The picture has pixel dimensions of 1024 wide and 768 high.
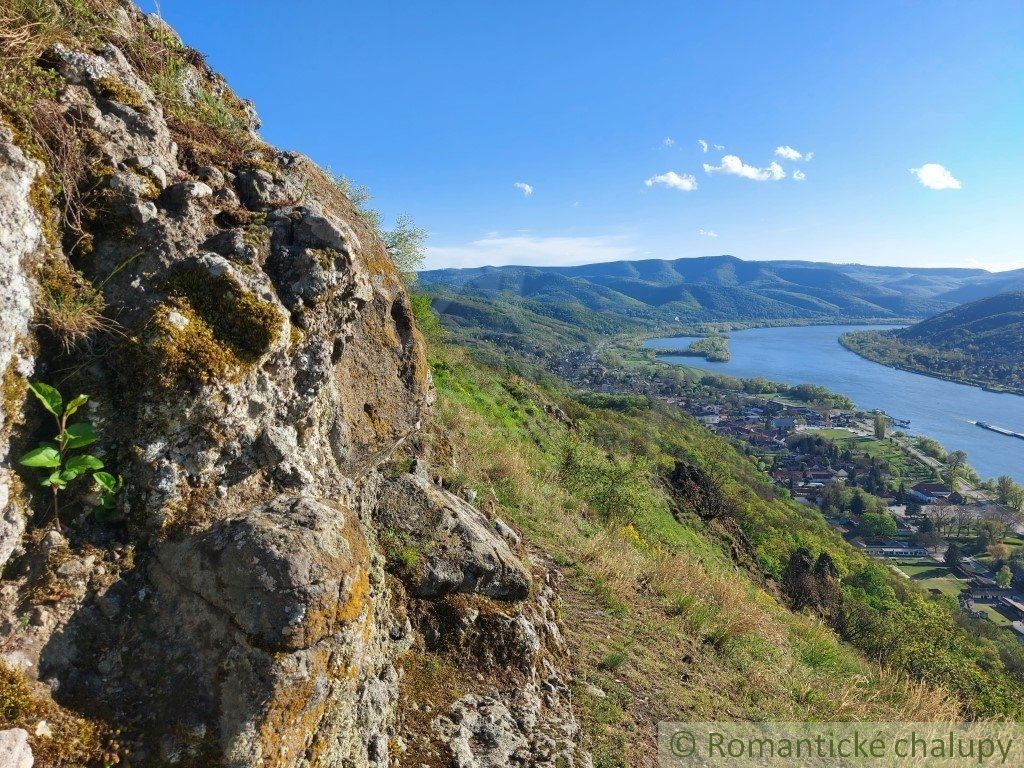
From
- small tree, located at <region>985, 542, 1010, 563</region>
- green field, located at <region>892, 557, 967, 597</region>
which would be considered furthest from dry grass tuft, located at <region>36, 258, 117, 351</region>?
small tree, located at <region>985, 542, 1010, 563</region>

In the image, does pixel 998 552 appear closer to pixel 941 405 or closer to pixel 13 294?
pixel 941 405

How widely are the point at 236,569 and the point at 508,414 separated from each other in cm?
1794

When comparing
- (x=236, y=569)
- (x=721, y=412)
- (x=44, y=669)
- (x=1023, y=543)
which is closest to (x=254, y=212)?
(x=236, y=569)

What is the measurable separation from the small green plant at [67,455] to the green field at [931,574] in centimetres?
8212

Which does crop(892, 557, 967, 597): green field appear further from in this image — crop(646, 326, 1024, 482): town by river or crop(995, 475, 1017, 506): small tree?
crop(646, 326, 1024, 482): town by river

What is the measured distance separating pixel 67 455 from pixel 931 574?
92060mm

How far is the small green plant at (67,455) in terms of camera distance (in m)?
3.08

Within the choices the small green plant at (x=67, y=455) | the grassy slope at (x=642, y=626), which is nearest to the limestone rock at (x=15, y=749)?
the small green plant at (x=67, y=455)

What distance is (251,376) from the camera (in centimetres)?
387

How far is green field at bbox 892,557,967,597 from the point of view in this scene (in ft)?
214

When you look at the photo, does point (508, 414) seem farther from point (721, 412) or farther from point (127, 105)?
point (721, 412)

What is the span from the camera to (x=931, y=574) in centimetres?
6975

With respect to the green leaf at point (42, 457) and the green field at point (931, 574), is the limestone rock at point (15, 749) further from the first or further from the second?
the green field at point (931, 574)

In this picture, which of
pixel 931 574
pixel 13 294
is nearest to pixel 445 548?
pixel 13 294
